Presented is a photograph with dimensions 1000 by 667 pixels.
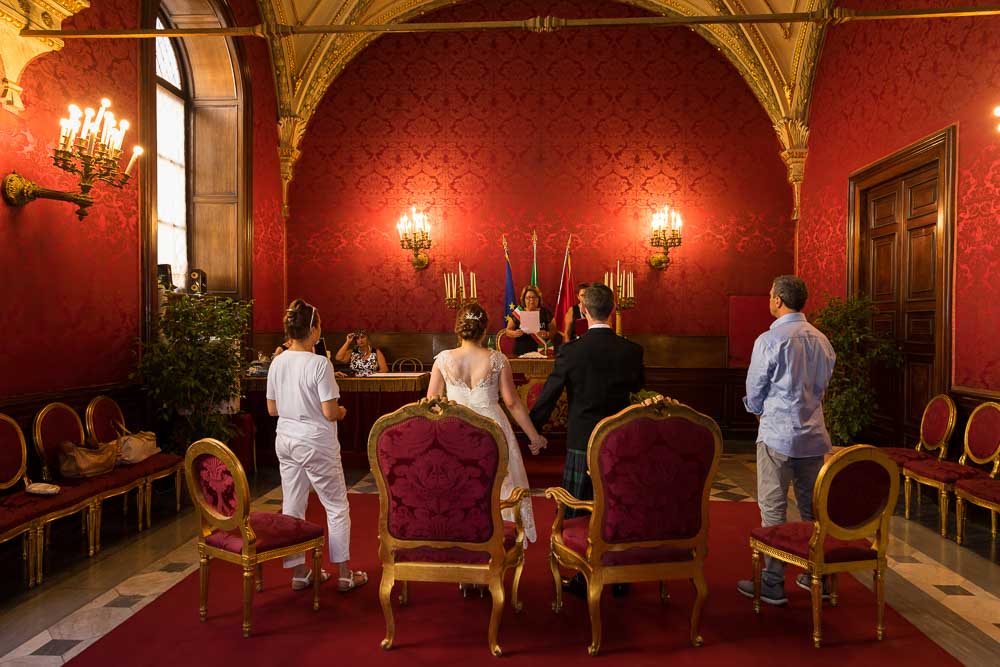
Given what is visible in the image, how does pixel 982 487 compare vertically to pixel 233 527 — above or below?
below

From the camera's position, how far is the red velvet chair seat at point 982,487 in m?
4.59

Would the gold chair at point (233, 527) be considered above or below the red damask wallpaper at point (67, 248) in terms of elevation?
below

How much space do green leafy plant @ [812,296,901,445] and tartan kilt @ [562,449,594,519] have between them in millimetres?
4211

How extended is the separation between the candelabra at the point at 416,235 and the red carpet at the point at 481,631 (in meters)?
5.73

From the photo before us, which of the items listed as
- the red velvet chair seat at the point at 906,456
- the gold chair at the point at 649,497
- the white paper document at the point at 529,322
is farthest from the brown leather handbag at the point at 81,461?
the red velvet chair seat at the point at 906,456

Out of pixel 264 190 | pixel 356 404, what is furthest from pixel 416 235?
pixel 356 404

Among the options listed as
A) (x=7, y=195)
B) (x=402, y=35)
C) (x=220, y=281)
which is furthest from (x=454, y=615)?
(x=402, y=35)

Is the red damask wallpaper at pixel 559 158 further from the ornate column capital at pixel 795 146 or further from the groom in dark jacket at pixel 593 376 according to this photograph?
the groom in dark jacket at pixel 593 376

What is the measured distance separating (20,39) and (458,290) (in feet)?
18.5

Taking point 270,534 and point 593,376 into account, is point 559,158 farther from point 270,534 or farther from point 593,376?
point 270,534

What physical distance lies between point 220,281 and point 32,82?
3.43 meters

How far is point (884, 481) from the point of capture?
3205mm

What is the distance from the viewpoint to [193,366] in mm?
5750

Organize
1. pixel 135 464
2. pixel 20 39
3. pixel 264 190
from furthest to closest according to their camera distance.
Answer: pixel 264 190 < pixel 135 464 < pixel 20 39
